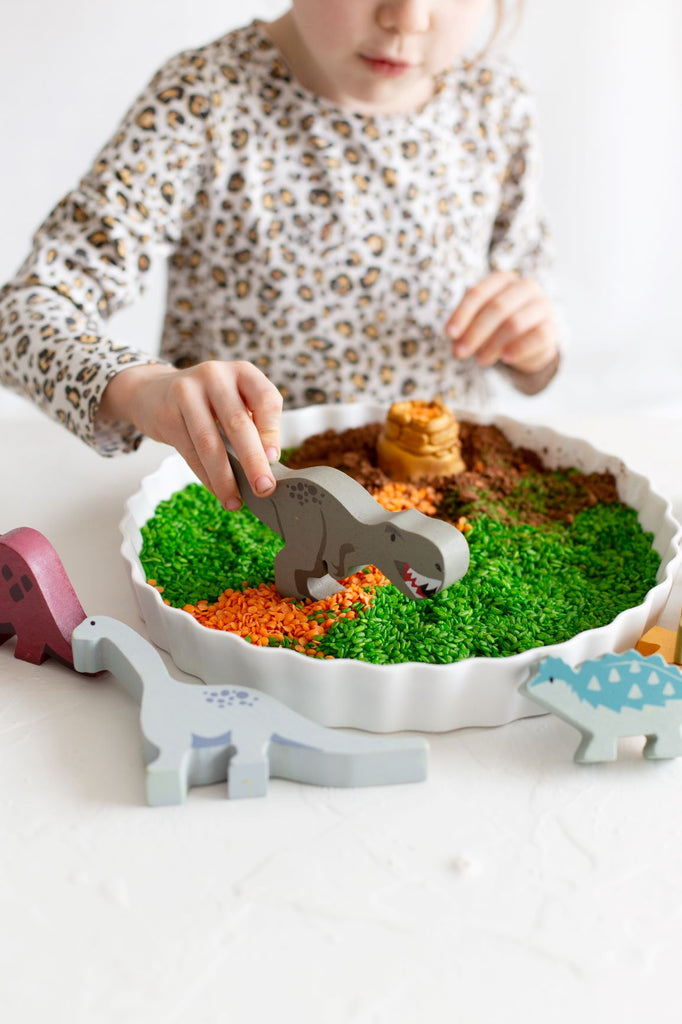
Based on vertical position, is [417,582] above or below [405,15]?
below

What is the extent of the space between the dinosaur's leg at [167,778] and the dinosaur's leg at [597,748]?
0.87ft

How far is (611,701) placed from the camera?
2.12 ft

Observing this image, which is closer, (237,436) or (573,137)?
(237,436)

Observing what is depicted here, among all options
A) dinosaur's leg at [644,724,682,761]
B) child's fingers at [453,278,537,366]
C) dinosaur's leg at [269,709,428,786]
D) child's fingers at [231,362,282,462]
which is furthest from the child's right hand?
child's fingers at [453,278,537,366]

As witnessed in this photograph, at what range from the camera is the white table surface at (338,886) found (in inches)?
19.8

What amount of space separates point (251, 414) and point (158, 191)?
1.58ft

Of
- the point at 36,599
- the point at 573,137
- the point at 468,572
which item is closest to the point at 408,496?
the point at 468,572

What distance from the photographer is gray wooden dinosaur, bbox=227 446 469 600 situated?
66 centimetres

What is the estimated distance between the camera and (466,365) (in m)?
1.38

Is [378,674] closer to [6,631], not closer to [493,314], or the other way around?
[6,631]

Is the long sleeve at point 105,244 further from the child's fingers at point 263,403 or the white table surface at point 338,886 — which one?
the white table surface at point 338,886

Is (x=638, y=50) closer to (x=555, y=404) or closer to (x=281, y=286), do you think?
(x=555, y=404)

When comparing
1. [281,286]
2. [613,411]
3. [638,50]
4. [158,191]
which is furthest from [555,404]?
[158,191]

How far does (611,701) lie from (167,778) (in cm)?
30
